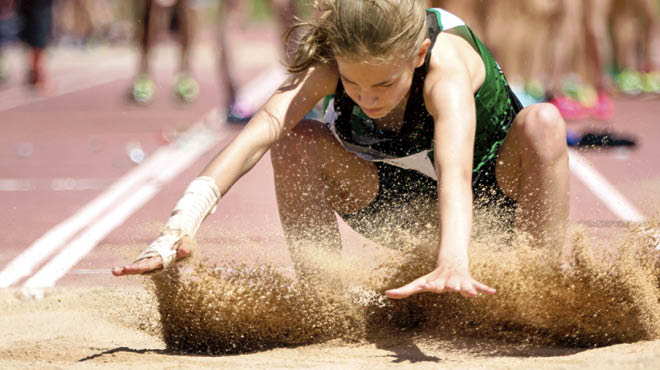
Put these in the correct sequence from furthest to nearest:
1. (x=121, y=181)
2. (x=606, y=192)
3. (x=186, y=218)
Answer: (x=121, y=181) < (x=606, y=192) < (x=186, y=218)

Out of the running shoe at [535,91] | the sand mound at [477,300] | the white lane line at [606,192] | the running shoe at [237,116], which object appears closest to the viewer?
the sand mound at [477,300]

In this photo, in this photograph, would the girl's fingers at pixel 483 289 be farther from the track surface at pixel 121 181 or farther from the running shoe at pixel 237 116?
the running shoe at pixel 237 116

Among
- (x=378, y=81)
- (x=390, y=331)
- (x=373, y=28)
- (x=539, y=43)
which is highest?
(x=373, y=28)

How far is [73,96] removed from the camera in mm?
13820

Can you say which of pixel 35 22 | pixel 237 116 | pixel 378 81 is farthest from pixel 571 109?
pixel 35 22

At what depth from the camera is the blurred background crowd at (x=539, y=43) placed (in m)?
10.3

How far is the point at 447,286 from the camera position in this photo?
3004mm

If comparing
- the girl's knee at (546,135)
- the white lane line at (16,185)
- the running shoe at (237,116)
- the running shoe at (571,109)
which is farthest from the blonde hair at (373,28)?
the running shoe at (571,109)

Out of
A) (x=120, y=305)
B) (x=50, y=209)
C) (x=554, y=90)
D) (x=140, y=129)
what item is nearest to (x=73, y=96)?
(x=140, y=129)

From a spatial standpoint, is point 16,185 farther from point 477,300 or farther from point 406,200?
point 477,300

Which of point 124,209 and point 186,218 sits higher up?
point 186,218

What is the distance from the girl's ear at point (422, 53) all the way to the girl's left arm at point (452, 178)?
0.06 meters

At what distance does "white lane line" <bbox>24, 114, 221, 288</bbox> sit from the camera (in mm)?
4789

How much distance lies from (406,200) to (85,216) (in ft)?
8.97
